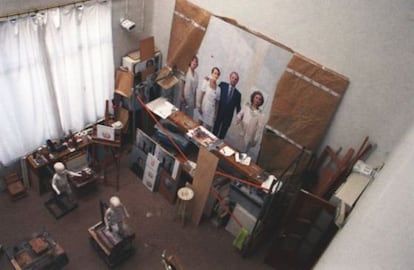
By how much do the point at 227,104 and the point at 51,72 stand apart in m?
2.34

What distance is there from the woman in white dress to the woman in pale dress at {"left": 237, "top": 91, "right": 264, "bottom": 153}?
1.48 feet

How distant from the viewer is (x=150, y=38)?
4934 mm

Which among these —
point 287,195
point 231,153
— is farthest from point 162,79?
point 287,195

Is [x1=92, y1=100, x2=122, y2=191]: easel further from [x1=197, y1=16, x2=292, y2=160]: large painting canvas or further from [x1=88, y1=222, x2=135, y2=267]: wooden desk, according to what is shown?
[x1=197, y1=16, x2=292, y2=160]: large painting canvas

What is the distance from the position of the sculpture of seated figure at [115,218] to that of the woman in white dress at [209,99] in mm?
1865

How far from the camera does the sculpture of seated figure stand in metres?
3.65

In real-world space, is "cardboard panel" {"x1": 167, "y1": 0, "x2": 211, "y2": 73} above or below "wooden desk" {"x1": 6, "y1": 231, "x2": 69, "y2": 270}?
above

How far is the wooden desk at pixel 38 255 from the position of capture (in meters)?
3.53

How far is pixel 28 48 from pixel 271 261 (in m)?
3.88

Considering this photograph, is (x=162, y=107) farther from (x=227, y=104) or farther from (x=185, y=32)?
(x=185, y=32)

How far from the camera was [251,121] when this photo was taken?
443 cm

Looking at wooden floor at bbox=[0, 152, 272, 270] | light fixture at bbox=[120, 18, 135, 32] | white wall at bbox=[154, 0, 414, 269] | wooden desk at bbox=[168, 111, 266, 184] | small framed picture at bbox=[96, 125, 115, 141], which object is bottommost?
wooden floor at bbox=[0, 152, 272, 270]

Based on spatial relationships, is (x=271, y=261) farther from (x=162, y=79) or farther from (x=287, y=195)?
(x=162, y=79)

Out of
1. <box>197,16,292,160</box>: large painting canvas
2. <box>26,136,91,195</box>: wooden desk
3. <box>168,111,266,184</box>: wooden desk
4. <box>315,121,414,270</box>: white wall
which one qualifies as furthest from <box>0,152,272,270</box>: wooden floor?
<box>315,121,414,270</box>: white wall
